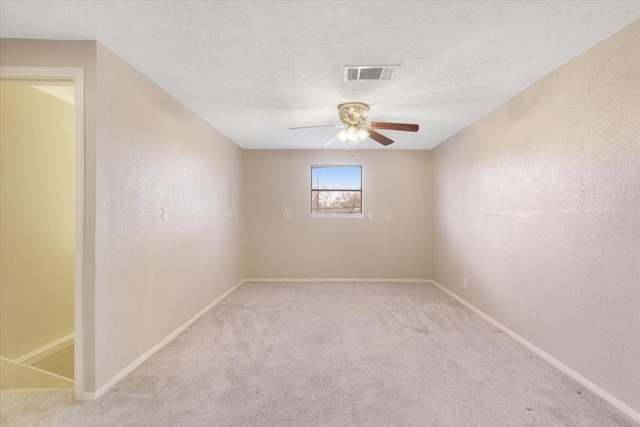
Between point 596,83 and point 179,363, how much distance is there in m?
3.70

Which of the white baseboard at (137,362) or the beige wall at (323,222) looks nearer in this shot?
the white baseboard at (137,362)

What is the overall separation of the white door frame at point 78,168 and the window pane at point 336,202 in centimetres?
395

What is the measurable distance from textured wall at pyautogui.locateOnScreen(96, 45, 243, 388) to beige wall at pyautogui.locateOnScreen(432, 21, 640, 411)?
3333 millimetres

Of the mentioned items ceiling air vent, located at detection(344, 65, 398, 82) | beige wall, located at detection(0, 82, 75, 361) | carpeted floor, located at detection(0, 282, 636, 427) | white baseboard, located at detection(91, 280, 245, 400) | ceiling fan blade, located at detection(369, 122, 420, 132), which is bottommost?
carpeted floor, located at detection(0, 282, 636, 427)

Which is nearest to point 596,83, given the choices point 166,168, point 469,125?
point 469,125

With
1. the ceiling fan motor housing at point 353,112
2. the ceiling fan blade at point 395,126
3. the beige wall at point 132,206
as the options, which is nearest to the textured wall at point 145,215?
the beige wall at point 132,206

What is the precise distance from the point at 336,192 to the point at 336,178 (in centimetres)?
26

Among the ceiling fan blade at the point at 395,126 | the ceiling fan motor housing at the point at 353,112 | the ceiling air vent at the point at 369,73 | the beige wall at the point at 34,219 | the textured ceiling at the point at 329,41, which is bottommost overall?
the beige wall at the point at 34,219

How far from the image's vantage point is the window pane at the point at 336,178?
572 cm

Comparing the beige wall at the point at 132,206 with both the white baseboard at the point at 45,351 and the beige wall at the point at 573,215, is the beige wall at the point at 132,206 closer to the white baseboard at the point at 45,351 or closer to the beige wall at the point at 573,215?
the white baseboard at the point at 45,351

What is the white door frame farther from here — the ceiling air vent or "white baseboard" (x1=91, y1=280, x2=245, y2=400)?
the ceiling air vent

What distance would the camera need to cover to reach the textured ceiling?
5.72 ft

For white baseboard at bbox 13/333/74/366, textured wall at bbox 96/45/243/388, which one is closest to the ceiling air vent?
textured wall at bbox 96/45/243/388

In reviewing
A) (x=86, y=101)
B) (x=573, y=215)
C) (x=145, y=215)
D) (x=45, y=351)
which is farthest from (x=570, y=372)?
(x=45, y=351)
